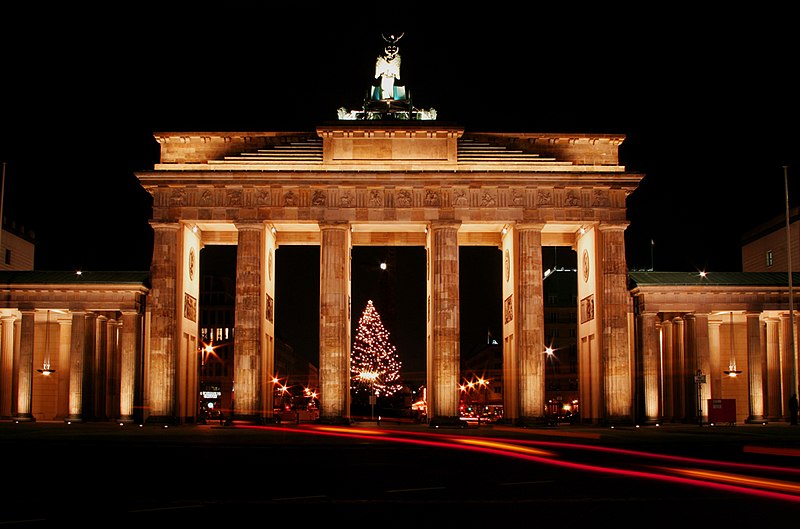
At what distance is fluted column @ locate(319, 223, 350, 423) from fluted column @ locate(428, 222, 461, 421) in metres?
5.33

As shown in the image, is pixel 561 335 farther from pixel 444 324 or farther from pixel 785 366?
pixel 444 324

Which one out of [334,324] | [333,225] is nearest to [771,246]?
[333,225]

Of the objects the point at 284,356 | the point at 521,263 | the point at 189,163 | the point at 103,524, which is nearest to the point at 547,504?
the point at 103,524

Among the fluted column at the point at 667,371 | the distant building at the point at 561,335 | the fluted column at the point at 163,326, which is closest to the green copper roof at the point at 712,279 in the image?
the fluted column at the point at 667,371

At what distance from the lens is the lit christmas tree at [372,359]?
327 feet

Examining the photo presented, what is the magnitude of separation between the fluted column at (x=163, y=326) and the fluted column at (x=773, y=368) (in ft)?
127

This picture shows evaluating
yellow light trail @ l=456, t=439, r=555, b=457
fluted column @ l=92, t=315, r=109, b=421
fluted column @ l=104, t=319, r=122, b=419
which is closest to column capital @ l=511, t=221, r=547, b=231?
yellow light trail @ l=456, t=439, r=555, b=457

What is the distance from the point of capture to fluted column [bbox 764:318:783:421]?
62062 mm

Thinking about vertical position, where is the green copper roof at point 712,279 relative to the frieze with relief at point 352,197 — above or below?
below

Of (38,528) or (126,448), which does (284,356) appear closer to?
(126,448)

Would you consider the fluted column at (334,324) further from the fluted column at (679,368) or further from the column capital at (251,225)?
the fluted column at (679,368)

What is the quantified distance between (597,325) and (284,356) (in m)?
116

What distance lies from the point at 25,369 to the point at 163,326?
11.0 meters

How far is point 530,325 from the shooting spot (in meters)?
56.8
